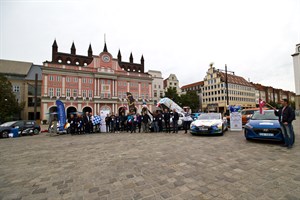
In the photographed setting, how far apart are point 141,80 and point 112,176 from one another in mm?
44894

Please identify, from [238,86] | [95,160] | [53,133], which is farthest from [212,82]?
[95,160]

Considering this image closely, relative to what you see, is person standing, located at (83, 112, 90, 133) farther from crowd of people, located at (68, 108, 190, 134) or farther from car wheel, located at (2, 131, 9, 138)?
car wheel, located at (2, 131, 9, 138)

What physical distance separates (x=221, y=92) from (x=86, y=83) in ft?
151

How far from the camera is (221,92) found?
54.9 metres

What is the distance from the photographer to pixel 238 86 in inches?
2368

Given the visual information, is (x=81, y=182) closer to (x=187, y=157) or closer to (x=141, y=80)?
(x=187, y=157)

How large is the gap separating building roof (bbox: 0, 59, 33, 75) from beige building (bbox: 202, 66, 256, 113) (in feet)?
198

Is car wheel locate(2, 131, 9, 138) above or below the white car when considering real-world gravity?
below

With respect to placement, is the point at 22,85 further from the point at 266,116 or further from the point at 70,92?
the point at 266,116

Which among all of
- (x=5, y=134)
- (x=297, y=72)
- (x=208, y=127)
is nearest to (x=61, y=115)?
(x=5, y=134)

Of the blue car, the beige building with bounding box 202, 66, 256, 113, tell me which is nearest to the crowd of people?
the blue car

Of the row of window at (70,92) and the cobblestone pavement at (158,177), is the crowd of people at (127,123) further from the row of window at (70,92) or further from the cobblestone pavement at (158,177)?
the row of window at (70,92)

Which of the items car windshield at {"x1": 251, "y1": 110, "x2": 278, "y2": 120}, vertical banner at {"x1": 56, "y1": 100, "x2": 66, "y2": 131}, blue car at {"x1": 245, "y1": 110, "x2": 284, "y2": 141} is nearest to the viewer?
blue car at {"x1": 245, "y1": 110, "x2": 284, "y2": 141}

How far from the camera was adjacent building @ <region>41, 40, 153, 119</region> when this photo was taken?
36312mm
